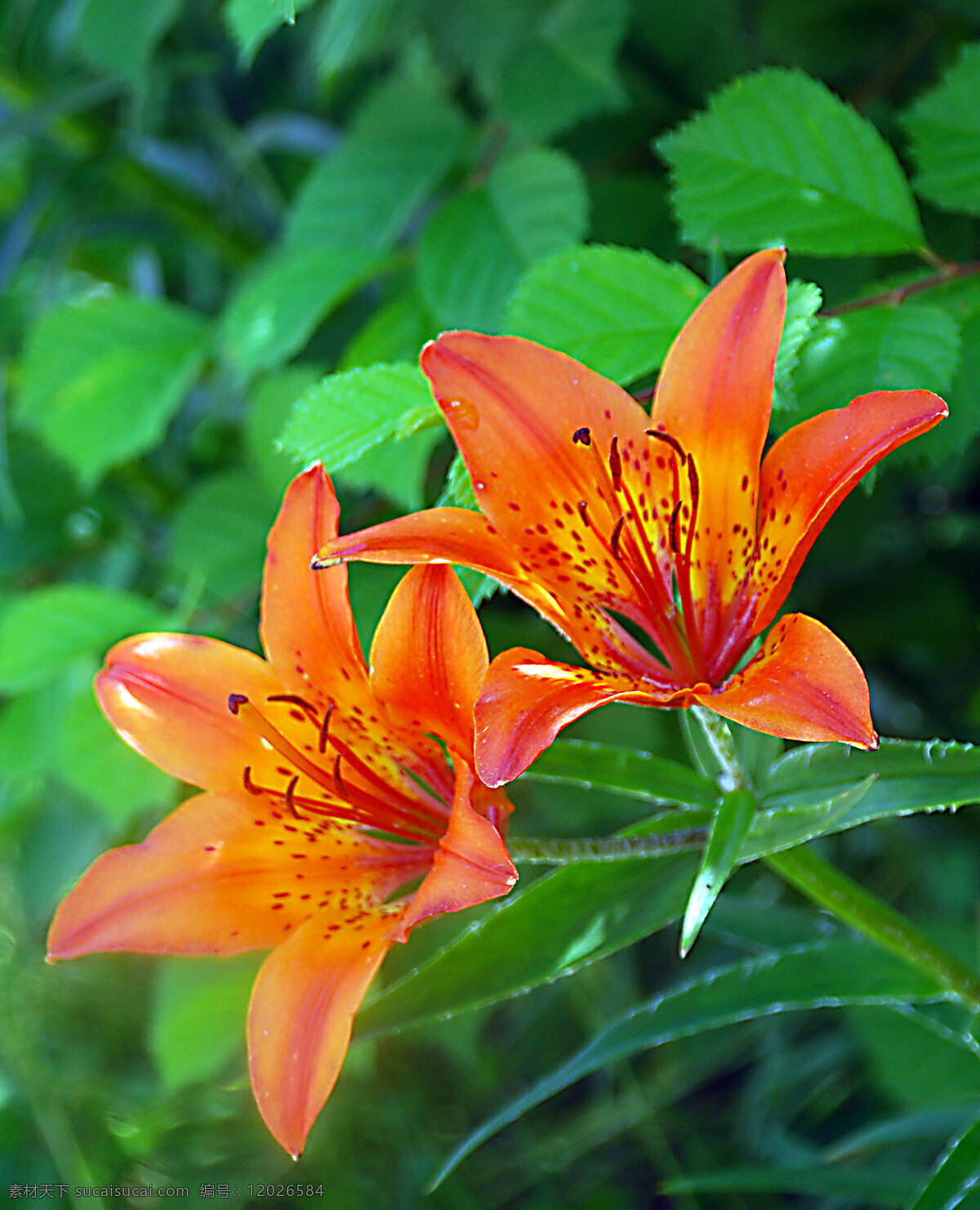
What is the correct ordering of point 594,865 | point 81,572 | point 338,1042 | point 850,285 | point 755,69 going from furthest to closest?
point 81,572 → point 755,69 → point 850,285 → point 594,865 → point 338,1042

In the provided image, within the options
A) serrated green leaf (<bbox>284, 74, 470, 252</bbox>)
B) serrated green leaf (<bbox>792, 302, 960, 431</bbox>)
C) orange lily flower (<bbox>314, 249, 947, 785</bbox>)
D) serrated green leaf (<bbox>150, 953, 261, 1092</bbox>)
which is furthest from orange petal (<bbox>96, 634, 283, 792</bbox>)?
serrated green leaf (<bbox>150, 953, 261, 1092</bbox>)

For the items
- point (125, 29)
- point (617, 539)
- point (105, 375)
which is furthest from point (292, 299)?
point (617, 539)

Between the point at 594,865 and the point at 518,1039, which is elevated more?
the point at 594,865

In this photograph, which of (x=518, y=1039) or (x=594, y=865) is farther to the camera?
(x=518, y=1039)

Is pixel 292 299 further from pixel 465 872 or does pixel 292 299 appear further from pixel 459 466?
pixel 465 872

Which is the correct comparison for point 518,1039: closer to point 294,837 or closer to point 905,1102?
point 905,1102

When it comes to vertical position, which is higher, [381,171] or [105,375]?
[381,171]

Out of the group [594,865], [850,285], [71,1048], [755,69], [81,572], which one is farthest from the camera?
[71,1048]

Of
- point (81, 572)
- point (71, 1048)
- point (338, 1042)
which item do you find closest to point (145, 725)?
point (338, 1042)
